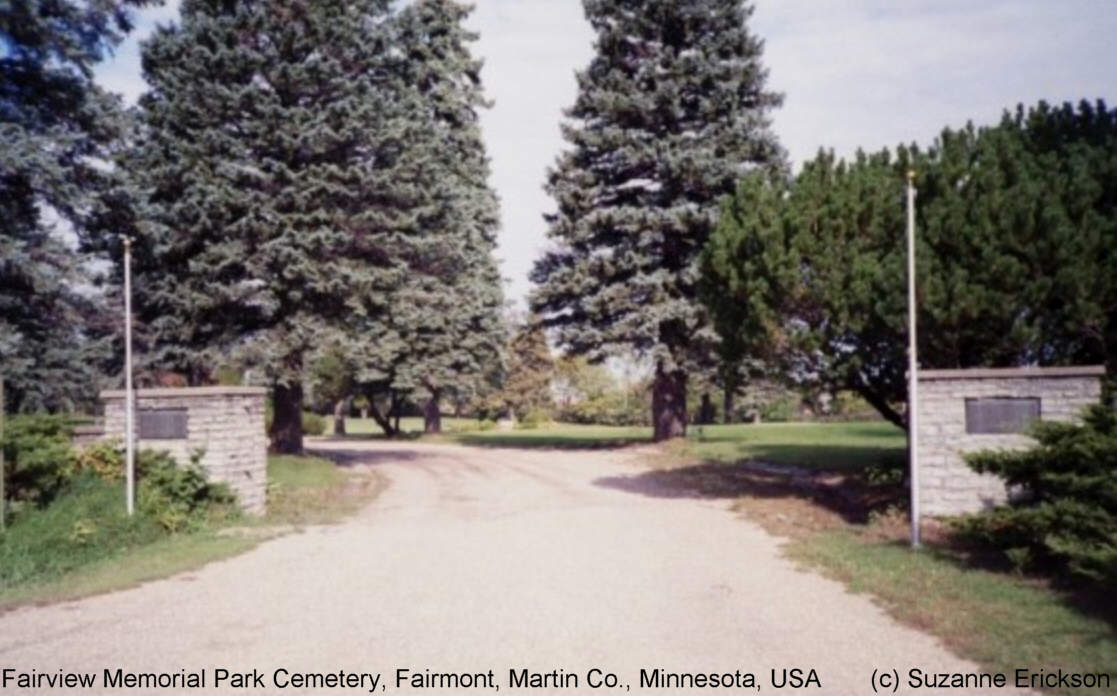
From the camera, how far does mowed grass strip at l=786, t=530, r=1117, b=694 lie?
6.32 metres

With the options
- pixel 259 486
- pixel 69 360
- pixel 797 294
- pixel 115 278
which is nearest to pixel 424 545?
pixel 259 486

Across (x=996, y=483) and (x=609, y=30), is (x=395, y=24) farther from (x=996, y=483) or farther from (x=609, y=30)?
(x=996, y=483)

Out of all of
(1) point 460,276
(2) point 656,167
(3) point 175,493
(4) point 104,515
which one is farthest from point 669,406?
(4) point 104,515

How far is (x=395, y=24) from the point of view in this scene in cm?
2281

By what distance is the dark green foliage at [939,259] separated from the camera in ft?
39.4

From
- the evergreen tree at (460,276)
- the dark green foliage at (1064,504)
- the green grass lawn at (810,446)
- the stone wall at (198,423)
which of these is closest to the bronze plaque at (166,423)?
the stone wall at (198,423)

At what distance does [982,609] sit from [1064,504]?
57.8 inches

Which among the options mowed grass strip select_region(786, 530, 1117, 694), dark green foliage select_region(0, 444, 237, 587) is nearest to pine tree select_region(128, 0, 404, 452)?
dark green foliage select_region(0, 444, 237, 587)

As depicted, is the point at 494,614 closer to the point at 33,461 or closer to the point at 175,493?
the point at 175,493

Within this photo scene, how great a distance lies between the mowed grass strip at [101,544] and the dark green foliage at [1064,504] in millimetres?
8943

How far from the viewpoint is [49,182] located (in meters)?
15.7

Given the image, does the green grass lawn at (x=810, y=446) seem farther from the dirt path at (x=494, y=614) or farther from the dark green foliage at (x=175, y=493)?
the dark green foliage at (x=175, y=493)

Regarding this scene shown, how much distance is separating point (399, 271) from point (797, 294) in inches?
447

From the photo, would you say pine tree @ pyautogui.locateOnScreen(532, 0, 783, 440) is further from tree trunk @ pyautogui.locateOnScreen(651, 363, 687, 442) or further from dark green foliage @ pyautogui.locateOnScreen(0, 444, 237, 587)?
dark green foliage @ pyautogui.locateOnScreen(0, 444, 237, 587)
